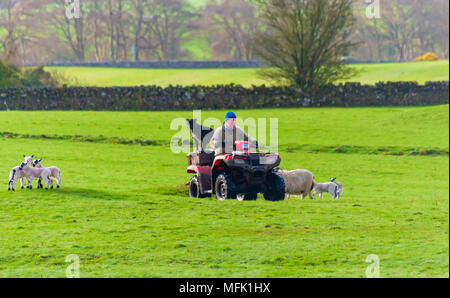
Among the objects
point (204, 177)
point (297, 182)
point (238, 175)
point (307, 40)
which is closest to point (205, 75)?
point (307, 40)

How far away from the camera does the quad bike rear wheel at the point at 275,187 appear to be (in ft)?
55.0

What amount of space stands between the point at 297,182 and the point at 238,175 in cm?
220

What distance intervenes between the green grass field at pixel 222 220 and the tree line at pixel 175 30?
84183 mm

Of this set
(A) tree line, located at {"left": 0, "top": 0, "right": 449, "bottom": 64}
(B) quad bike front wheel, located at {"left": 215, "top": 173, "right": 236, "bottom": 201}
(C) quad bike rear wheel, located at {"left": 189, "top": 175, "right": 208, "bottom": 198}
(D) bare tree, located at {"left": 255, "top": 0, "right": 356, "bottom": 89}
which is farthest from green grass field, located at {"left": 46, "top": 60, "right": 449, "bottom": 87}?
(B) quad bike front wheel, located at {"left": 215, "top": 173, "right": 236, "bottom": 201}

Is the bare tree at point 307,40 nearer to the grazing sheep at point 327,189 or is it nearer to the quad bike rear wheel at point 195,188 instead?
the grazing sheep at point 327,189

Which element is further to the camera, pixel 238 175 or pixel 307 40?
pixel 307 40

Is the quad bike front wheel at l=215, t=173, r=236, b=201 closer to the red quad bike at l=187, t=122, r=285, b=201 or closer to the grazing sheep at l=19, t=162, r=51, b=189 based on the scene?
the red quad bike at l=187, t=122, r=285, b=201

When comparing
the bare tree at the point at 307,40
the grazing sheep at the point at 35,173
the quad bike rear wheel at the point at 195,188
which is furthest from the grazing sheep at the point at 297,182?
the bare tree at the point at 307,40

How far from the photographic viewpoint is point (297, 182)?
18.0m

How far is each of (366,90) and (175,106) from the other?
43.5 feet

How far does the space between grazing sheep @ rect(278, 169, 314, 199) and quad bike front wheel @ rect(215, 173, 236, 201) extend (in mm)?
1823

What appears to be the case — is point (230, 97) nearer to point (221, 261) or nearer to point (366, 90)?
point (366, 90)

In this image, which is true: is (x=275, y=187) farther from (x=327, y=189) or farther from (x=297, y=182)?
(x=327, y=189)
